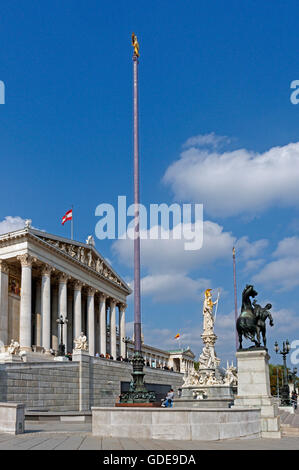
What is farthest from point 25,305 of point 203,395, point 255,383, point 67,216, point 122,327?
point 255,383

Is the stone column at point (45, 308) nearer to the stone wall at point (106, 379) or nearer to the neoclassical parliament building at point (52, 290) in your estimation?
the neoclassical parliament building at point (52, 290)

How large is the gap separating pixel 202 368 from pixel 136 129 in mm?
21714

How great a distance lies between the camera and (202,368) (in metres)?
39.5

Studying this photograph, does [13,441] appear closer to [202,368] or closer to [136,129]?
[136,129]

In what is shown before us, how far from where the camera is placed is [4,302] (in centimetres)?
5178

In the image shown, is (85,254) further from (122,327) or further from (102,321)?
(122,327)

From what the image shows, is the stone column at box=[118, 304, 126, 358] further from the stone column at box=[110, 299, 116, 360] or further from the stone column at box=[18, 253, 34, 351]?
the stone column at box=[18, 253, 34, 351]

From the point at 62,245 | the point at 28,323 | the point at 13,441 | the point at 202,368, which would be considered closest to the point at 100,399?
the point at 28,323

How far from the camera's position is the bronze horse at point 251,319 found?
19.9m

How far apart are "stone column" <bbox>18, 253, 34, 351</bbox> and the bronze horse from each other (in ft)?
107

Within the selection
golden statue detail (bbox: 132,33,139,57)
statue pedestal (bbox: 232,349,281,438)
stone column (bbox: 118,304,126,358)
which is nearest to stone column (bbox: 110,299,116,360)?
stone column (bbox: 118,304,126,358)

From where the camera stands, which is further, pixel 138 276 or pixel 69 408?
pixel 69 408

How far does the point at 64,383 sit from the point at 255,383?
86.9ft
